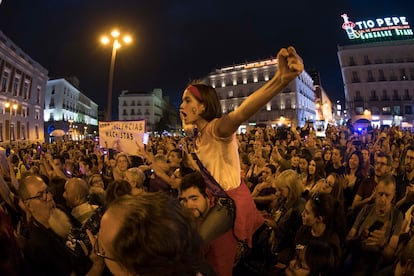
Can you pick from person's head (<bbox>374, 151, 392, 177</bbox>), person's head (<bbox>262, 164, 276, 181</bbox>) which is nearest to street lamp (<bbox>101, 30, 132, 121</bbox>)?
person's head (<bbox>262, 164, 276, 181</bbox>)

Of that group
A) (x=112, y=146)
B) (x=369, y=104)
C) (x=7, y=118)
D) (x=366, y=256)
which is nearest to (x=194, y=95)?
(x=366, y=256)

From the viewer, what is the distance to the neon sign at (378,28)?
64188mm

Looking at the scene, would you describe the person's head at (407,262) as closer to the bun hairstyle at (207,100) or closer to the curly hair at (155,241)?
the bun hairstyle at (207,100)

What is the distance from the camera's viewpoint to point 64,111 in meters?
80.8

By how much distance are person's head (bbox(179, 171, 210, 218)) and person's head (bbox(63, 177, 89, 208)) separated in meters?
1.52

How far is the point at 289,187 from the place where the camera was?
14.5 feet

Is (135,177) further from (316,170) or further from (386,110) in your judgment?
(386,110)

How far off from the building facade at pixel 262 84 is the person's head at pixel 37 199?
→ 67.2 m

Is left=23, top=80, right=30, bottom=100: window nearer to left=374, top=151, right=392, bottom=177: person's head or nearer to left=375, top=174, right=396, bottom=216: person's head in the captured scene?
left=374, top=151, right=392, bottom=177: person's head

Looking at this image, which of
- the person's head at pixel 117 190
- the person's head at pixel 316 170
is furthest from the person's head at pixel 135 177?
the person's head at pixel 316 170

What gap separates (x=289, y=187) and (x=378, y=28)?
71.9 m

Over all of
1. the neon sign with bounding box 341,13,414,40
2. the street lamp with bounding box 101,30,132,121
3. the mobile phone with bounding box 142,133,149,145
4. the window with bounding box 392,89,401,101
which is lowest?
the mobile phone with bounding box 142,133,149,145

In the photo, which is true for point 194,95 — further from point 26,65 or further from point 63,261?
point 26,65

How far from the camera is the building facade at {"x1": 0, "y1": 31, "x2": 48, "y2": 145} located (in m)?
45.3
